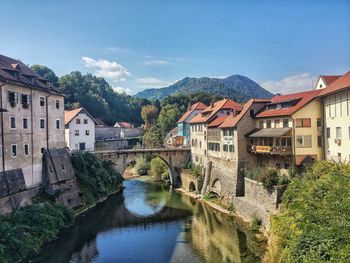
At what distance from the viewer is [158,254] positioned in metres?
25.0

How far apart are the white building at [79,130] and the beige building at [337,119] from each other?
120 ft

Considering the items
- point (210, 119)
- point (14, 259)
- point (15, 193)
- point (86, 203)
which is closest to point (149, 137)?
point (210, 119)

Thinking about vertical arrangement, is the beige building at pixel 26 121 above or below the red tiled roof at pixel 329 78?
below

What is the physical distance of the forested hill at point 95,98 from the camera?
94.4 meters

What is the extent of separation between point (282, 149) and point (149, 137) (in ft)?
160

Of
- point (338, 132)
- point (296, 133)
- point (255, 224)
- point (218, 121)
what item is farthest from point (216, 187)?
point (338, 132)

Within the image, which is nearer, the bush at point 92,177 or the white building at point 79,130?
the bush at point 92,177

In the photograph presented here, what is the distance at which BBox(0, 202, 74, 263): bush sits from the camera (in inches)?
889

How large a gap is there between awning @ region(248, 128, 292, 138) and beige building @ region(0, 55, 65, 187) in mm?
22562

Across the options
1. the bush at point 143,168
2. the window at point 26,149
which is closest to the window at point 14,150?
the window at point 26,149

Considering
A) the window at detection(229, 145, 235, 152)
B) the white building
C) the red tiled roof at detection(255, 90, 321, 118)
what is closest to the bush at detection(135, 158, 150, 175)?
the white building

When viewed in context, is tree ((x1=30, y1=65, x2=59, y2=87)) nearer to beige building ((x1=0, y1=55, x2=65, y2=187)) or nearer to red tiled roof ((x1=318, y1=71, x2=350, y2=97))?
beige building ((x1=0, y1=55, x2=65, y2=187))

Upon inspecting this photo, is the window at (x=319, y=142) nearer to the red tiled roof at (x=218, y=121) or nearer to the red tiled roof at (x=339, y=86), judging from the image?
the red tiled roof at (x=339, y=86)

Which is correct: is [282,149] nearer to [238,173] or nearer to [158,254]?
[238,173]
